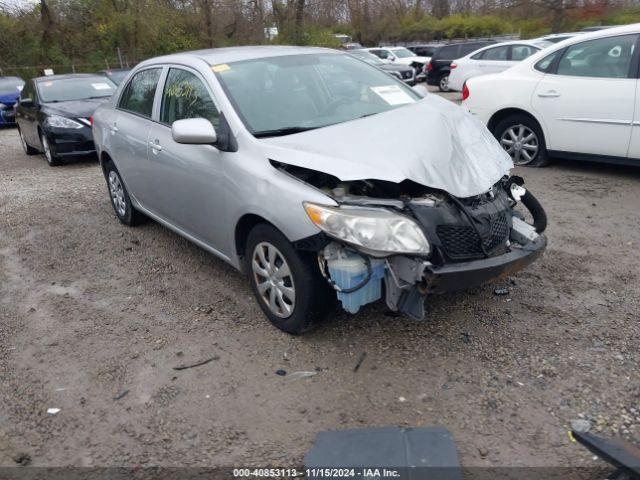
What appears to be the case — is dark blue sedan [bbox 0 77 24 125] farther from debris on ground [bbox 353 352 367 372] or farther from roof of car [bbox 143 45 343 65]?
debris on ground [bbox 353 352 367 372]

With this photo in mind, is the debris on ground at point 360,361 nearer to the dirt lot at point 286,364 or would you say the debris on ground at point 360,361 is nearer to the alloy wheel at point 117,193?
the dirt lot at point 286,364

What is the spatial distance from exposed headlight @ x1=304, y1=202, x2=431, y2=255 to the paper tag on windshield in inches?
60.8

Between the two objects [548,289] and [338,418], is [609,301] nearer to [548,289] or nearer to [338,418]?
[548,289]

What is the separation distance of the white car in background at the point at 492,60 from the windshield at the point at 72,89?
8210mm

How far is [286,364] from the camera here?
11.0 feet

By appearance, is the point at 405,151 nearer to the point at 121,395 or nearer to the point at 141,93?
the point at 121,395

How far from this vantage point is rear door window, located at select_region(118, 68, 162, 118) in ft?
15.8

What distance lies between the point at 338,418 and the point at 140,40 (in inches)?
1113

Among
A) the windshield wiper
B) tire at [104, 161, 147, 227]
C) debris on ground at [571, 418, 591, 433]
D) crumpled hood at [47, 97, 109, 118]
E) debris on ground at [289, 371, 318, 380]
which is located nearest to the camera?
debris on ground at [571, 418, 591, 433]

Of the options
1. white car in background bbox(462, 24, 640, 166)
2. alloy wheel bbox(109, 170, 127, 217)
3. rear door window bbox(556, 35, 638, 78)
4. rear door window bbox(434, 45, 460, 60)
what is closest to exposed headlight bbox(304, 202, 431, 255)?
alloy wheel bbox(109, 170, 127, 217)

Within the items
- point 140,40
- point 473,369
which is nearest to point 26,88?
point 473,369

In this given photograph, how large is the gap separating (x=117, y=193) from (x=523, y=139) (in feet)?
15.8

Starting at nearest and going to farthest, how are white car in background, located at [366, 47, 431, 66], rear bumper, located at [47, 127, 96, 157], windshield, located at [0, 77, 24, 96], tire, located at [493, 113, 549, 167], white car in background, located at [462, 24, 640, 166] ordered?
white car in background, located at [462, 24, 640, 166]
tire, located at [493, 113, 549, 167]
rear bumper, located at [47, 127, 96, 157]
windshield, located at [0, 77, 24, 96]
white car in background, located at [366, 47, 431, 66]

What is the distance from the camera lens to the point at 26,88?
1098 cm
